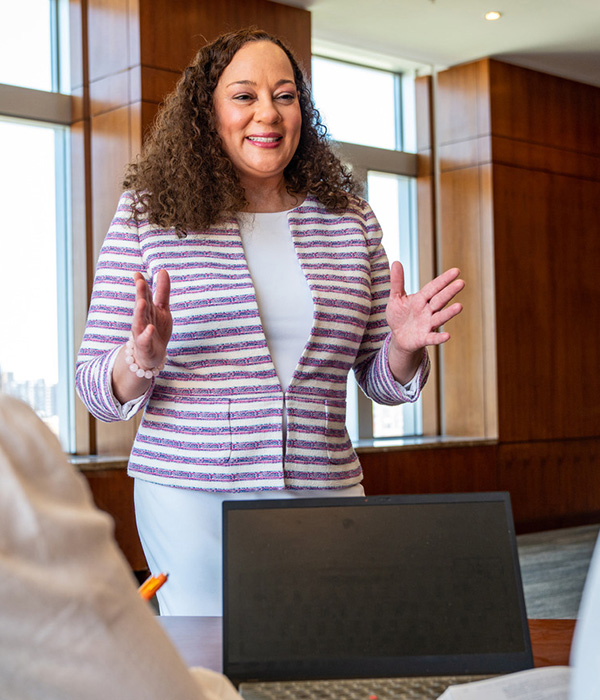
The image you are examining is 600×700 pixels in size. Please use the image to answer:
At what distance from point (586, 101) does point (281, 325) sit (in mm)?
7089

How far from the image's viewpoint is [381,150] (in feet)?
23.3

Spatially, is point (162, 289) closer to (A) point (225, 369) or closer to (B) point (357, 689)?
(A) point (225, 369)

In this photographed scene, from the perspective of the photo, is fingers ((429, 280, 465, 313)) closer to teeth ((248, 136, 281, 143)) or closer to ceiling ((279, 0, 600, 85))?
teeth ((248, 136, 281, 143))

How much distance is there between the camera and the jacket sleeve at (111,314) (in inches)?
60.8

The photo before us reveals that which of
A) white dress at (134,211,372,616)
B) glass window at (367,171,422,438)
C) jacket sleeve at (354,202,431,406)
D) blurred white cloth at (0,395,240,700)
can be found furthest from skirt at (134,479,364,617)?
glass window at (367,171,422,438)

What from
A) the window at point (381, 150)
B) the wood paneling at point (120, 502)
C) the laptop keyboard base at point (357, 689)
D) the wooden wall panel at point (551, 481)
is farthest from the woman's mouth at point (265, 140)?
the wooden wall panel at point (551, 481)

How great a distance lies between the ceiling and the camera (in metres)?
6.24

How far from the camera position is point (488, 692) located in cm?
87

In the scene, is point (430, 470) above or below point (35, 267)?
below

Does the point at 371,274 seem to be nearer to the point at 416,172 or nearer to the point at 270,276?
the point at 270,276

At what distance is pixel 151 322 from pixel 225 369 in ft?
0.55

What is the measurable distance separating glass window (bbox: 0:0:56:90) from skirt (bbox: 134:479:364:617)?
4.48 m

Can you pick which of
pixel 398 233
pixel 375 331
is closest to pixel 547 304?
pixel 398 233

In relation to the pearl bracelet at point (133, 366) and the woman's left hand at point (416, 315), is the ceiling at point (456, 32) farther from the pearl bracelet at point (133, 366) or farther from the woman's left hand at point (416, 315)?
the pearl bracelet at point (133, 366)
